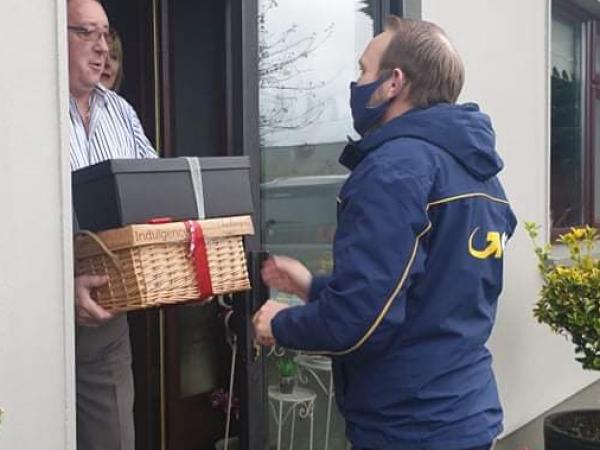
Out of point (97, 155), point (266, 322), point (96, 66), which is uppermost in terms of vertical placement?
point (96, 66)

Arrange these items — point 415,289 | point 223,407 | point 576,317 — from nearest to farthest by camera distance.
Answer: point 415,289 < point 223,407 < point 576,317

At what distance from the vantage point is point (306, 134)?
116 inches

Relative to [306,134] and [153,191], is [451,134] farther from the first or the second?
[306,134]

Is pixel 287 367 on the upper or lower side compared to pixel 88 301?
lower

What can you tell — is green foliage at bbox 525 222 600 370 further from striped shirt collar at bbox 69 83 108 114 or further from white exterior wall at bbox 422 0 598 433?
striped shirt collar at bbox 69 83 108 114

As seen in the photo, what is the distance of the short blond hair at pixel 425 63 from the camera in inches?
69.6

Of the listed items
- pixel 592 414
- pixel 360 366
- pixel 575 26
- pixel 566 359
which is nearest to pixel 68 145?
pixel 360 366

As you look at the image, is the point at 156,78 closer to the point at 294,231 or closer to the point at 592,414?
the point at 294,231

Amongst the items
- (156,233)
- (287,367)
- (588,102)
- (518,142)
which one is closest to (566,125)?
(588,102)

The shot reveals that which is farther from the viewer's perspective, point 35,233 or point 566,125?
point 566,125

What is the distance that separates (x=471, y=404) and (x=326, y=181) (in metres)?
1.42

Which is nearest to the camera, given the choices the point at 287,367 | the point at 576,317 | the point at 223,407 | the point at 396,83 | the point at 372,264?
the point at 372,264

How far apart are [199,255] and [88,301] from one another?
0.95 feet

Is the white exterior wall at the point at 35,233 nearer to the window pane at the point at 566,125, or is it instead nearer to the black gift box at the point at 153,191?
the black gift box at the point at 153,191
